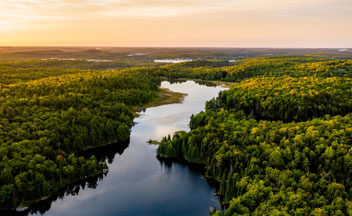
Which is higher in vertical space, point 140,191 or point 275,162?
point 275,162

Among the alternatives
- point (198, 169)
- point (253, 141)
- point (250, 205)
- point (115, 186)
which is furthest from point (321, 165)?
point (115, 186)

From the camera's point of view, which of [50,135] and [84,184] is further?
[50,135]

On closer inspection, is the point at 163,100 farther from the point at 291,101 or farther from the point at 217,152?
the point at 217,152

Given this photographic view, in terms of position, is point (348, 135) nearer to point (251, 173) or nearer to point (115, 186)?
point (251, 173)

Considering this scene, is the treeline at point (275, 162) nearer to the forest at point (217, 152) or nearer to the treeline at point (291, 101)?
the forest at point (217, 152)

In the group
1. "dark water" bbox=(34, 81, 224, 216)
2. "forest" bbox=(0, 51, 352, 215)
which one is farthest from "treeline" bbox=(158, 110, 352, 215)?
"dark water" bbox=(34, 81, 224, 216)

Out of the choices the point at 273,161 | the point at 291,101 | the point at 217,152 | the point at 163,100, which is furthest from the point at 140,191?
the point at 163,100
